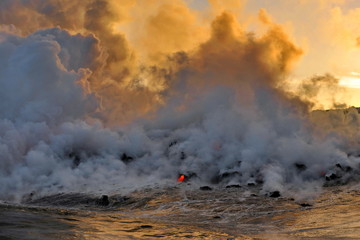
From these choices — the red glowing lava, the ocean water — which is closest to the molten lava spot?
the red glowing lava

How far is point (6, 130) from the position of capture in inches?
2132

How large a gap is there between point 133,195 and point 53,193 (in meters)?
8.32

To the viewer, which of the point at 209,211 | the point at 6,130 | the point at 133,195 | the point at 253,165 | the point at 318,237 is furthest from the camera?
the point at 6,130

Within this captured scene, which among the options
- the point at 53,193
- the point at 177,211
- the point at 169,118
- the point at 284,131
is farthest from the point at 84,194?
the point at 169,118

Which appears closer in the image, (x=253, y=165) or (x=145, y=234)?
(x=145, y=234)

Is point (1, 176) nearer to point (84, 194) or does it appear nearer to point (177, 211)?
point (84, 194)

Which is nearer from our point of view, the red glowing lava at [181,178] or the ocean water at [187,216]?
the ocean water at [187,216]

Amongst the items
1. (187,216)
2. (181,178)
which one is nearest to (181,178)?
(181,178)

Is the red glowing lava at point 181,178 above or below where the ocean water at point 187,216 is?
above

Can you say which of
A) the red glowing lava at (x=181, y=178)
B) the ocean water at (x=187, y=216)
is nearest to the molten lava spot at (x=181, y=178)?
the red glowing lava at (x=181, y=178)

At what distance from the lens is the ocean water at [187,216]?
19328mm

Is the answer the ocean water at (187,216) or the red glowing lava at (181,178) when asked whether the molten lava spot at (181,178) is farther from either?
the ocean water at (187,216)

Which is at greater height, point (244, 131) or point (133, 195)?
point (244, 131)

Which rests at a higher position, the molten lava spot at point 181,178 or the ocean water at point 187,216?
the molten lava spot at point 181,178
